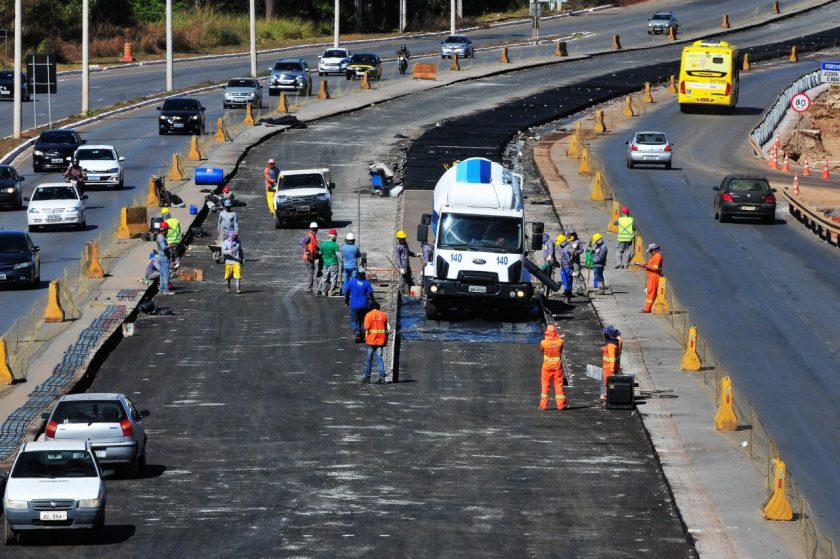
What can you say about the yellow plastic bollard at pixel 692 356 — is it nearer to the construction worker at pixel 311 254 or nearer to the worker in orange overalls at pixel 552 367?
the worker in orange overalls at pixel 552 367

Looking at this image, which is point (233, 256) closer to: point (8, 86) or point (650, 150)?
point (650, 150)

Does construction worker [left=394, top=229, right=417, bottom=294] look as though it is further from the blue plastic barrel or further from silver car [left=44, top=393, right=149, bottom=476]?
the blue plastic barrel

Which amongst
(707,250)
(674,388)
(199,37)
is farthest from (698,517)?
(199,37)

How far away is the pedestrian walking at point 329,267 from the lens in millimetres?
40594

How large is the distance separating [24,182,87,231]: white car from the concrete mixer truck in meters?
16.7

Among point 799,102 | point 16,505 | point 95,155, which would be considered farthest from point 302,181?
point 16,505

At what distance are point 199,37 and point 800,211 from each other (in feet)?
238

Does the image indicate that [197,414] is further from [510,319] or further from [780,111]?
[780,111]

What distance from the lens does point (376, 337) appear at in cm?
3122

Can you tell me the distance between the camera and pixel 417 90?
9038 cm

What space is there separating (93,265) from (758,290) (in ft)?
56.2

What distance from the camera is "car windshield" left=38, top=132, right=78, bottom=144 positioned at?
65438mm

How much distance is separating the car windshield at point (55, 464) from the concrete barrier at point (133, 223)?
2842cm

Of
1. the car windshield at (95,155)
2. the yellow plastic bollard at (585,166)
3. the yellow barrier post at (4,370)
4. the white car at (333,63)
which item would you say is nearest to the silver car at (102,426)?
the yellow barrier post at (4,370)
